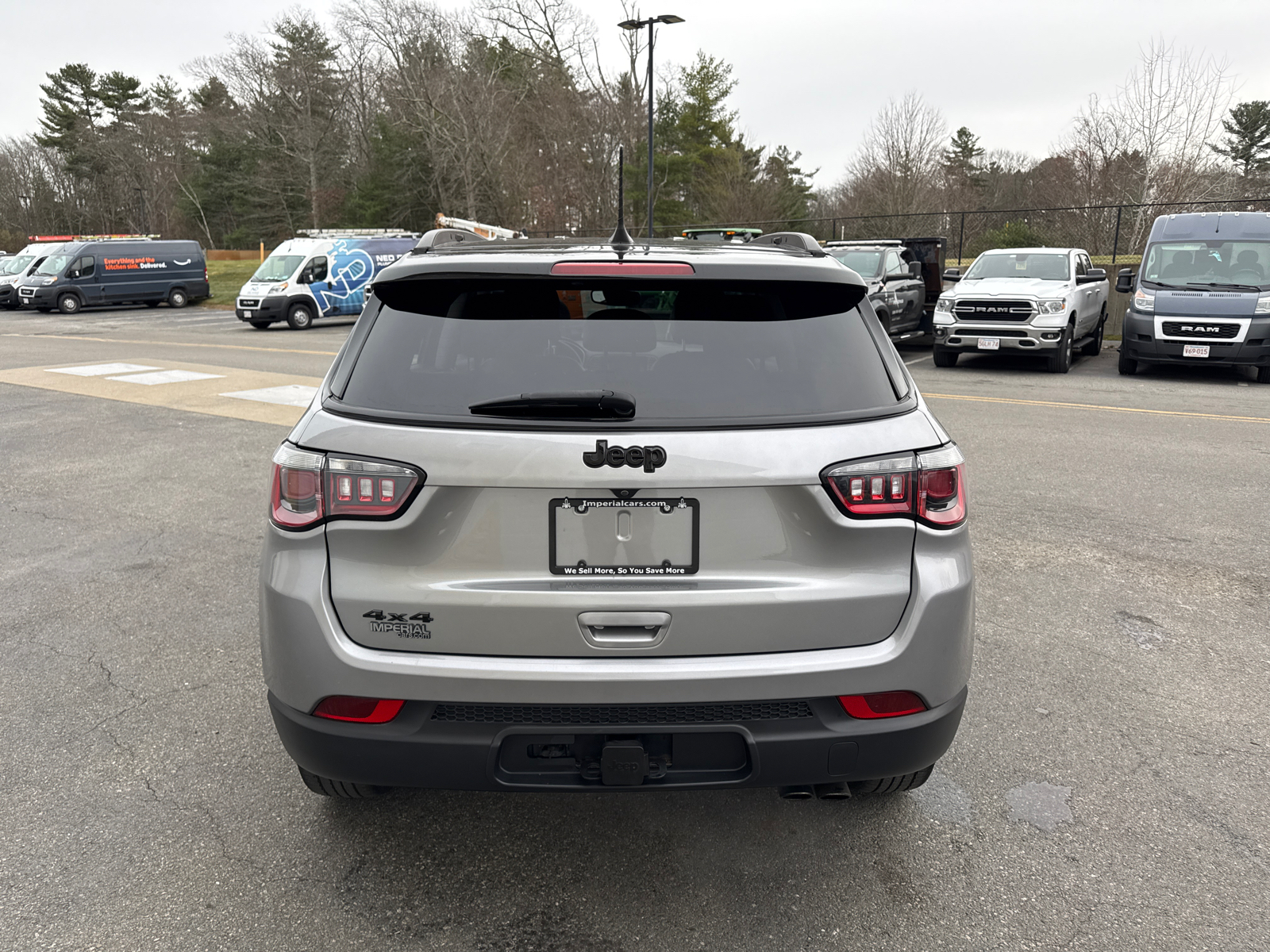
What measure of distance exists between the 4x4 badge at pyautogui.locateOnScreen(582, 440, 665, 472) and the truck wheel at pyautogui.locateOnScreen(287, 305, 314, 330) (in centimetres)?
2407

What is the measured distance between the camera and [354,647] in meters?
2.30

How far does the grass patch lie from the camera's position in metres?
35.8

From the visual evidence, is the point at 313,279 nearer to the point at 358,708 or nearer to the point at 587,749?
the point at 358,708

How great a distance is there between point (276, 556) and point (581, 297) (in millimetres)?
1012

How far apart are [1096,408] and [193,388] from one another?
1148 centimetres

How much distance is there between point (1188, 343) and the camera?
535 inches

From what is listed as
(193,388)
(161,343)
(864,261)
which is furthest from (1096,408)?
(161,343)

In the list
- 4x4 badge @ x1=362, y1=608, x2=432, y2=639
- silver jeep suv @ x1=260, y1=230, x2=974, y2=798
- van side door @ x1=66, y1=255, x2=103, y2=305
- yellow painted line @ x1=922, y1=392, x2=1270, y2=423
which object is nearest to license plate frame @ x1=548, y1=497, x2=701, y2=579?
silver jeep suv @ x1=260, y1=230, x2=974, y2=798

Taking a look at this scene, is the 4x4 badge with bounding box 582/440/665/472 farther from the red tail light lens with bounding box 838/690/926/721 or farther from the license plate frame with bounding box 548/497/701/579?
the red tail light lens with bounding box 838/690/926/721

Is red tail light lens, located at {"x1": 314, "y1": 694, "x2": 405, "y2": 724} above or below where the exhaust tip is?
above

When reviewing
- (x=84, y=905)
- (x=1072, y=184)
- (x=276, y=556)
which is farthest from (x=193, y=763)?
(x=1072, y=184)

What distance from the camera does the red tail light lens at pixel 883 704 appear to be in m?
2.33

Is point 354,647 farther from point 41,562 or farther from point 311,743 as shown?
point 41,562

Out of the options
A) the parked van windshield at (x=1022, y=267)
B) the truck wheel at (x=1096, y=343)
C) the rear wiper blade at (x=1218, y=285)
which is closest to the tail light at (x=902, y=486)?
the rear wiper blade at (x=1218, y=285)
